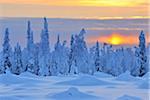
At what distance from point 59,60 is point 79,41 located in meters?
33.5

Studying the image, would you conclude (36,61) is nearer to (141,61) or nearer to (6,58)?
(6,58)

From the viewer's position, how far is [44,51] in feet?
257

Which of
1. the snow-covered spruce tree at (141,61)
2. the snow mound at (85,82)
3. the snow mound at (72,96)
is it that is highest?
→ the snow-covered spruce tree at (141,61)

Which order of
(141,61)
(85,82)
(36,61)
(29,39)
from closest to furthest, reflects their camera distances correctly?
1. (85,82)
2. (141,61)
3. (36,61)
4. (29,39)

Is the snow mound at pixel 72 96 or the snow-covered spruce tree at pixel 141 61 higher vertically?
the snow-covered spruce tree at pixel 141 61

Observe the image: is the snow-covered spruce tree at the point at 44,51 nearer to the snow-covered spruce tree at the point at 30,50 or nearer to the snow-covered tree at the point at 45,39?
the snow-covered tree at the point at 45,39

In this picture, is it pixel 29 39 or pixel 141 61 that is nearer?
pixel 141 61

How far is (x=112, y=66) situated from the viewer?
102125mm

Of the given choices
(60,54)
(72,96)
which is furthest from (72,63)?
(72,96)

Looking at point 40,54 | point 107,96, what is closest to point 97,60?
point 40,54

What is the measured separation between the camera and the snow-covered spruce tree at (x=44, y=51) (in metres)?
70.7

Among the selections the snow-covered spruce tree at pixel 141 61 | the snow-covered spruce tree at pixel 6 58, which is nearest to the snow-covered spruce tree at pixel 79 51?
the snow-covered spruce tree at pixel 6 58

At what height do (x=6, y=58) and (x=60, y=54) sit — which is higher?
(x=60, y=54)

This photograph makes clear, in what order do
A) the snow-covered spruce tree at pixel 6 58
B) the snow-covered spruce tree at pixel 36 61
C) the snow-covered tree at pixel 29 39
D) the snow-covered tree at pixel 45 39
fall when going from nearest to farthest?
the snow-covered spruce tree at pixel 6 58
the snow-covered spruce tree at pixel 36 61
the snow-covered tree at pixel 45 39
the snow-covered tree at pixel 29 39
